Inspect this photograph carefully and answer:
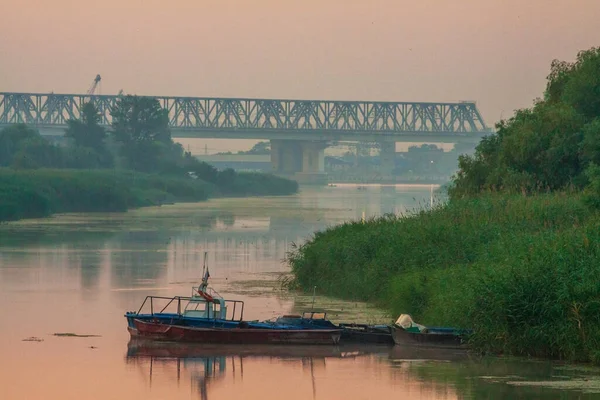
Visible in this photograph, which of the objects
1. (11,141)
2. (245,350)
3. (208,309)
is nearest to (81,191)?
(11,141)

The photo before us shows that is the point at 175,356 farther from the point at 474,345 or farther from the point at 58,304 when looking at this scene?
the point at 58,304

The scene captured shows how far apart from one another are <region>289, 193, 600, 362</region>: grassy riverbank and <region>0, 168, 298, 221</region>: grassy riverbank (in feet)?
123

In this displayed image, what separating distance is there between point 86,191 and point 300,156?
103406mm

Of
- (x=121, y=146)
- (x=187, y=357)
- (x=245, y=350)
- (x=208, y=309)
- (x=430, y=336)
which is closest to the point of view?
(x=187, y=357)

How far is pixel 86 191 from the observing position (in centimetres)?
8194

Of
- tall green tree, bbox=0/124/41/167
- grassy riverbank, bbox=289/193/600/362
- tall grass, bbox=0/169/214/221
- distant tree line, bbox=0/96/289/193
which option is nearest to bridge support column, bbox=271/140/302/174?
distant tree line, bbox=0/96/289/193

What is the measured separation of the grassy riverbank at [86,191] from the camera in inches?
2744

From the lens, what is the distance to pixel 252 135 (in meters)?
179

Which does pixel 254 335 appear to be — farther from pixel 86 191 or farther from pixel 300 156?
pixel 300 156

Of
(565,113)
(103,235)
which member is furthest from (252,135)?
(565,113)

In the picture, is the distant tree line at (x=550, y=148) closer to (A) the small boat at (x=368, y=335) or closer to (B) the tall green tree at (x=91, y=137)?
(A) the small boat at (x=368, y=335)

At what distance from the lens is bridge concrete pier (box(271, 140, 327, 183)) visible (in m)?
182

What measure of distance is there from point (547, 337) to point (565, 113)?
21.3 m

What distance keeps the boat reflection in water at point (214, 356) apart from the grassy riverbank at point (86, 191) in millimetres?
44212
